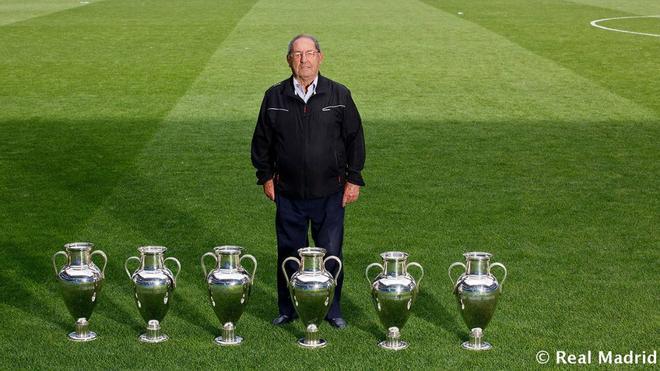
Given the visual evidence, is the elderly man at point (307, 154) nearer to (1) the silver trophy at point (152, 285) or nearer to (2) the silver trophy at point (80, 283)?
(1) the silver trophy at point (152, 285)

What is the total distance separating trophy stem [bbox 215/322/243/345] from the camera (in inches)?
288

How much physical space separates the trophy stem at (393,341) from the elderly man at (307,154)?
0.47 m

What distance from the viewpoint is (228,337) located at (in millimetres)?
7332

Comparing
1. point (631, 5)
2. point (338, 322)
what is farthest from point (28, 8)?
point (338, 322)

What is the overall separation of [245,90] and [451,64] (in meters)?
5.15

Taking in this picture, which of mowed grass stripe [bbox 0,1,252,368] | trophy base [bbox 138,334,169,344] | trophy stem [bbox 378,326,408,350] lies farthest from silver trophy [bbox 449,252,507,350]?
mowed grass stripe [bbox 0,1,252,368]

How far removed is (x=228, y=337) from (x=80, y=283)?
3.26 ft

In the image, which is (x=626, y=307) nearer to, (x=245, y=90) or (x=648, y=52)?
(x=245, y=90)

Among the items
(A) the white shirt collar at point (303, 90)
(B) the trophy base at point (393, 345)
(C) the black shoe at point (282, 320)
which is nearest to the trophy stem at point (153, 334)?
(C) the black shoe at point (282, 320)

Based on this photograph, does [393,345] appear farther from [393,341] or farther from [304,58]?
[304,58]

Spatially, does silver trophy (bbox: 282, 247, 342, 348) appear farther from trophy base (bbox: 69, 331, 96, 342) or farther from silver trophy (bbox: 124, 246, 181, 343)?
trophy base (bbox: 69, 331, 96, 342)

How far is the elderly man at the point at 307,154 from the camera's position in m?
7.23

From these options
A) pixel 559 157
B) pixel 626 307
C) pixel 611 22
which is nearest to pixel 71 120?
pixel 559 157

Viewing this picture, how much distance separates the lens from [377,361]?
7.03 m
